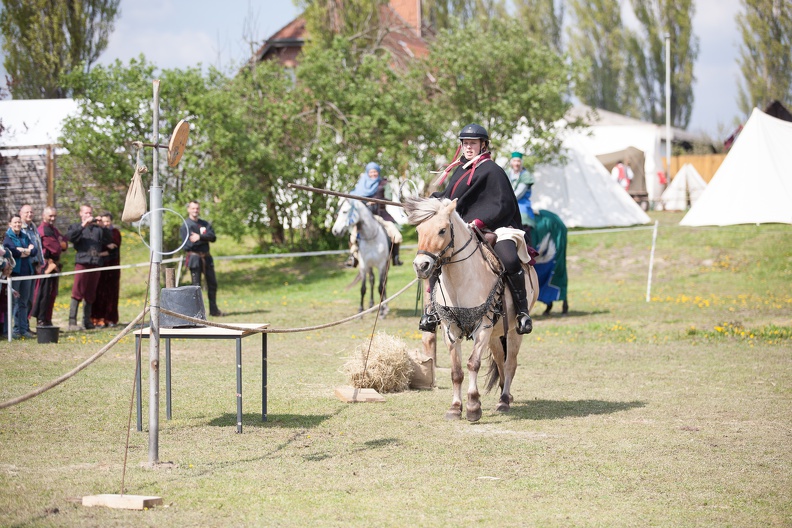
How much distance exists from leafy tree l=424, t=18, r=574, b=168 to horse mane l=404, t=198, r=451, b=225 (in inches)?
738

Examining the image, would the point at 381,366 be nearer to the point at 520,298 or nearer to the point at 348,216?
the point at 520,298

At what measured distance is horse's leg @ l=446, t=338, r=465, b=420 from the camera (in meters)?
8.24

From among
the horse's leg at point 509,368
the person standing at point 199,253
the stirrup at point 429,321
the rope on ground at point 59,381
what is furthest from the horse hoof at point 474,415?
the person standing at point 199,253

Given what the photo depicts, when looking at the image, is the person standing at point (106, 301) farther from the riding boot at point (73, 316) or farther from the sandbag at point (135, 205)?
the sandbag at point (135, 205)

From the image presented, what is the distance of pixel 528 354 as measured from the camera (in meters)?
12.7

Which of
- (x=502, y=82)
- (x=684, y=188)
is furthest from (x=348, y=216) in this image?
(x=684, y=188)

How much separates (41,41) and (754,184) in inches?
960

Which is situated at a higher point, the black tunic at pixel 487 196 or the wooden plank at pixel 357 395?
the black tunic at pixel 487 196

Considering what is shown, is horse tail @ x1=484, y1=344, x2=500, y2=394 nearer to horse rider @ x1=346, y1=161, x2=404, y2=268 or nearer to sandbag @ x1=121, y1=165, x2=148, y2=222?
sandbag @ x1=121, y1=165, x2=148, y2=222

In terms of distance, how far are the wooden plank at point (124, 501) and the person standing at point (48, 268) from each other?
9723 millimetres

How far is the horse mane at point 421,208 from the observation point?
Answer: 25.4 ft

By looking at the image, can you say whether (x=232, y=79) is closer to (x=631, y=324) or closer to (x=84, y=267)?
(x=84, y=267)

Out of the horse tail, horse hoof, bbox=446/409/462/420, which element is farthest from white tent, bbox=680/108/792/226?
horse hoof, bbox=446/409/462/420

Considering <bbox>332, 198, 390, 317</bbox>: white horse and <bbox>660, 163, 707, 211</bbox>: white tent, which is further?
<bbox>660, 163, 707, 211</bbox>: white tent
